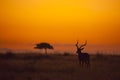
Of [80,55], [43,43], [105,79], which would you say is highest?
[43,43]

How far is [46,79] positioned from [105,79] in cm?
292

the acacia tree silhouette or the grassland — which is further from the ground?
the acacia tree silhouette

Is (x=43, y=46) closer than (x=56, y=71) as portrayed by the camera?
No

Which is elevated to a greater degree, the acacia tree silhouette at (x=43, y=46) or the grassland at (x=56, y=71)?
the acacia tree silhouette at (x=43, y=46)

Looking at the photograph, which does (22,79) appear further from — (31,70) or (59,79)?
(31,70)

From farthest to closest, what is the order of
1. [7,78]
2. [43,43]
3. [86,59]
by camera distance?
[43,43] → [86,59] → [7,78]

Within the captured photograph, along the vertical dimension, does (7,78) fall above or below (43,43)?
below

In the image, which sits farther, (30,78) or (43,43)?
(43,43)

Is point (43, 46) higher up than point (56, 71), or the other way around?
point (43, 46)

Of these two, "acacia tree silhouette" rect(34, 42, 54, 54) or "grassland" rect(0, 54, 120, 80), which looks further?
"acacia tree silhouette" rect(34, 42, 54, 54)

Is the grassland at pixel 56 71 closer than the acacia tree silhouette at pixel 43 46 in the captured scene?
Yes

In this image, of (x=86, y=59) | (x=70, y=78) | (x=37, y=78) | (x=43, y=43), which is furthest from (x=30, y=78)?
(x=43, y=43)

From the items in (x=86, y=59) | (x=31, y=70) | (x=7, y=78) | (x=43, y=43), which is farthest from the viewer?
(x=43, y=43)

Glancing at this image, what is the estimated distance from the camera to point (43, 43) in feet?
203
